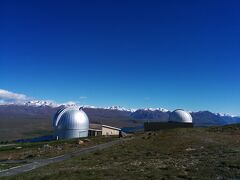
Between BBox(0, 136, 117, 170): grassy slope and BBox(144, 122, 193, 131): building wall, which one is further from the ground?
BBox(144, 122, 193, 131): building wall

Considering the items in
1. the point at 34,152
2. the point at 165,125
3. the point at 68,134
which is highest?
the point at 165,125

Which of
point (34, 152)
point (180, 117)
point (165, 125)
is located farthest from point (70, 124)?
point (180, 117)

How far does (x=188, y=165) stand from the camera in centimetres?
2186

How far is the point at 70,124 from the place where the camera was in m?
72.3

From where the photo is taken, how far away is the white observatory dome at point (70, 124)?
7244 cm

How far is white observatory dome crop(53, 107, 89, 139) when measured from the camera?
2852 inches

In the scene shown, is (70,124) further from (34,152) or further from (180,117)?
(180,117)

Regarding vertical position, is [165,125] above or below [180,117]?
below

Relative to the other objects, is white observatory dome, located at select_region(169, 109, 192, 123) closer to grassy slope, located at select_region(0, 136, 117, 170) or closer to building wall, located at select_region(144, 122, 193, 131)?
building wall, located at select_region(144, 122, 193, 131)

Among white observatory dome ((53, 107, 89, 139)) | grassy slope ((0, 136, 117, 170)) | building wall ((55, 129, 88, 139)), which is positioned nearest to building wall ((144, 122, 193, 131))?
white observatory dome ((53, 107, 89, 139))

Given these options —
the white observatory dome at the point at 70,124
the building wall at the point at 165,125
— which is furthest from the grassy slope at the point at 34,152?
the building wall at the point at 165,125

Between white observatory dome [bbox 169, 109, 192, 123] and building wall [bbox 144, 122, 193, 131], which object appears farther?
white observatory dome [bbox 169, 109, 192, 123]

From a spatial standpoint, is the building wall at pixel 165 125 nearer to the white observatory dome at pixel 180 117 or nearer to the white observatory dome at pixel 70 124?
the white observatory dome at pixel 70 124

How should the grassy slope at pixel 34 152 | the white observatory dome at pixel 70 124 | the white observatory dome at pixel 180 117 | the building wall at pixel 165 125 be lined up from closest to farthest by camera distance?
the grassy slope at pixel 34 152, the white observatory dome at pixel 70 124, the building wall at pixel 165 125, the white observatory dome at pixel 180 117
